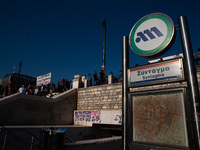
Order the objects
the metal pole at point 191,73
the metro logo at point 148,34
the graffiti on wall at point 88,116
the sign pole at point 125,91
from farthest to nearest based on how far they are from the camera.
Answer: the graffiti on wall at point 88,116 → the metro logo at point 148,34 → the sign pole at point 125,91 → the metal pole at point 191,73

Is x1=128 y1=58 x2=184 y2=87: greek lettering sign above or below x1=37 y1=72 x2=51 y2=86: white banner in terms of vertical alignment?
below

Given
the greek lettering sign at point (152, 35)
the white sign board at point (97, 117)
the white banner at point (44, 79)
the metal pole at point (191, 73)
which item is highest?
the white banner at point (44, 79)

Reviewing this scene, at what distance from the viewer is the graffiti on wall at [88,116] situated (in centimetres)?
1447

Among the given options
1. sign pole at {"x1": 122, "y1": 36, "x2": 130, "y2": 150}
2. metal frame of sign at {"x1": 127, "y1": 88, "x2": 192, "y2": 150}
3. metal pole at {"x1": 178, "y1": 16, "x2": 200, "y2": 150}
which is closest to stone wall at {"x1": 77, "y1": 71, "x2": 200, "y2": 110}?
sign pole at {"x1": 122, "y1": 36, "x2": 130, "y2": 150}

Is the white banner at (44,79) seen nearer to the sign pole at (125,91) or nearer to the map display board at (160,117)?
the sign pole at (125,91)

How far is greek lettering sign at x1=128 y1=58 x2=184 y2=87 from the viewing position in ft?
9.87

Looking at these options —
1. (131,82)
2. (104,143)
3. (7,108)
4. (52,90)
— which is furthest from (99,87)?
(131,82)

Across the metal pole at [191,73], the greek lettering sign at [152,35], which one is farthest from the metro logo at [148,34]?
the metal pole at [191,73]

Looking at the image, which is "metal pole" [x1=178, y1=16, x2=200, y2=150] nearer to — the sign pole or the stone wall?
the sign pole

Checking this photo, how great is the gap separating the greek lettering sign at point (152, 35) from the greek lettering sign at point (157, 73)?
428 mm

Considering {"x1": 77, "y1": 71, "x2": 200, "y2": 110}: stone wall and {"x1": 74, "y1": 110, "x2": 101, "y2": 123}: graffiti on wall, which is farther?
{"x1": 74, "y1": 110, "x2": 101, "y2": 123}: graffiti on wall

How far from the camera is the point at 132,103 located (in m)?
3.46

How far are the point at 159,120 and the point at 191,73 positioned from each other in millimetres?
1058

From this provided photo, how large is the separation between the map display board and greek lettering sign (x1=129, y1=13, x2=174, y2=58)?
3.35 feet
